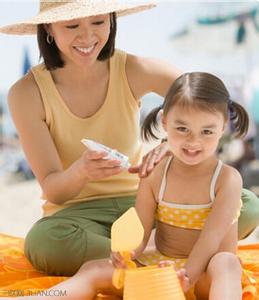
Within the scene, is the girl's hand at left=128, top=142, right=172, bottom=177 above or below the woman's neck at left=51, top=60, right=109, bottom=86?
below

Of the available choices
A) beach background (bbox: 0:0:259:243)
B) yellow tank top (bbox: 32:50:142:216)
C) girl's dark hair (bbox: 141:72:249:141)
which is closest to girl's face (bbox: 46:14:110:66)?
yellow tank top (bbox: 32:50:142:216)

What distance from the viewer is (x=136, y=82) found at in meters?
1.75

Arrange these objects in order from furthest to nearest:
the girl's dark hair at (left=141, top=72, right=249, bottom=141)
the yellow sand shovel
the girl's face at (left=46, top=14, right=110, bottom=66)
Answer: the girl's face at (left=46, top=14, right=110, bottom=66) → the girl's dark hair at (left=141, top=72, right=249, bottom=141) → the yellow sand shovel

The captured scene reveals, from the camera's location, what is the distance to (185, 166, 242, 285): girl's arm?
4.37ft

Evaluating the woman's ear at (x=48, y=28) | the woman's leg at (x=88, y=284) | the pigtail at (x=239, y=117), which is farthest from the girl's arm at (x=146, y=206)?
the woman's ear at (x=48, y=28)

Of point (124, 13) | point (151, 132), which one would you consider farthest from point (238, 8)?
point (151, 132)

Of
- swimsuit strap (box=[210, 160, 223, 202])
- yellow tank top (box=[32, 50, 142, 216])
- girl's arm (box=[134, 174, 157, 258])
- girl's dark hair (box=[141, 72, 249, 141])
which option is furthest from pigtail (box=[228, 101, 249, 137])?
yellow tank top (box=[32, 50, 142, 216])

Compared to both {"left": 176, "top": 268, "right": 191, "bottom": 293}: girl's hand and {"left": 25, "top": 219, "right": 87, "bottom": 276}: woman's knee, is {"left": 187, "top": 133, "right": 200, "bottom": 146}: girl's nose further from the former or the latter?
{"left": 25, "top": 219, "right": 87, "bottom": 276}: woman's knee

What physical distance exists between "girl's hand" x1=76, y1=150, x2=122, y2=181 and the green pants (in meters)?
0.20

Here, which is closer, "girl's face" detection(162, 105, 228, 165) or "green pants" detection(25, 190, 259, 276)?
"girl's face" detection(162, 105, 228, 165)

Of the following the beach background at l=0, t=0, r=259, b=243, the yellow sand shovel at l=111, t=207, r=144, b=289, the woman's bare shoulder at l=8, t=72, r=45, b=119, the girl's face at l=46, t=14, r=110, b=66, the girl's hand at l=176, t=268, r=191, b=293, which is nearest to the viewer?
the yellow sand shovel at l=111, t=207, r=144, b=289

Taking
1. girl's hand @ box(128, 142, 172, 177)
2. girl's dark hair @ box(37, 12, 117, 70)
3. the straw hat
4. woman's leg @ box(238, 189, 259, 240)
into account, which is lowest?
woman's leg @ box(238, 189, 259, 240)

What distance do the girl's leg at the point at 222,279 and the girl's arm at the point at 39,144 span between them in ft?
1.25

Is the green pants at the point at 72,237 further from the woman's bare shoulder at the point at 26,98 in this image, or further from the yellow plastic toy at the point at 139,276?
the yellow plastic toy at the point at 139,276
